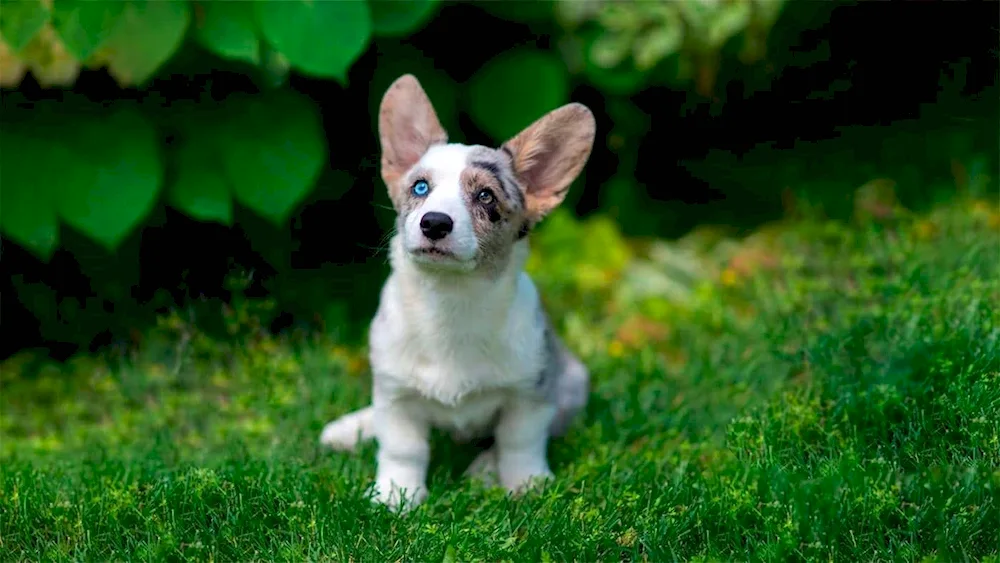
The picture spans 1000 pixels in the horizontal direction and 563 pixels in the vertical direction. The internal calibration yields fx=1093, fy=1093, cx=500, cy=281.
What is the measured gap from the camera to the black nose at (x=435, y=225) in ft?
11.0

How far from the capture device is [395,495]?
3768 mm

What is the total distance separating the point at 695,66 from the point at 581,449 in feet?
7.94

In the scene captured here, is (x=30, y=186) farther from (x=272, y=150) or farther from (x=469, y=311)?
(x=469, y=311)

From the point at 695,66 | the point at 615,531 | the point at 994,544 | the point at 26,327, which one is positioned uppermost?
the point at 695,66

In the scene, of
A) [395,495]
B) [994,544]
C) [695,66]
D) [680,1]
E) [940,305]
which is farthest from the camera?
[695,66]

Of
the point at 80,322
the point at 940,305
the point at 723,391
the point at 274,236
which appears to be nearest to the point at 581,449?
the point at 723,391

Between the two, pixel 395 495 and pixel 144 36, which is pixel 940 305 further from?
pixel 144 36

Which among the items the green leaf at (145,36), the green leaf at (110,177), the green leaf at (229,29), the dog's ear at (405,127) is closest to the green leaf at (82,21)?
the green leaf at (145,36)

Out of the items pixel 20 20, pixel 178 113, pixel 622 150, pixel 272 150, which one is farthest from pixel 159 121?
pixel 622 150

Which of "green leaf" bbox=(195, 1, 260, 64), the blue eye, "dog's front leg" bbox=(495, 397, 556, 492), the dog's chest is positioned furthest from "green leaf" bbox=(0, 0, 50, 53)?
"dog's front leg" bbox=(495, 397, 556, 492)

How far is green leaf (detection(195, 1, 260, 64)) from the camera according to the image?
14.0 feet

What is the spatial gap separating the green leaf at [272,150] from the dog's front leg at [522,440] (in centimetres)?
141

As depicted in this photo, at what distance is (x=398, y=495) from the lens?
3.77m

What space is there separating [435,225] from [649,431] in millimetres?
1462
